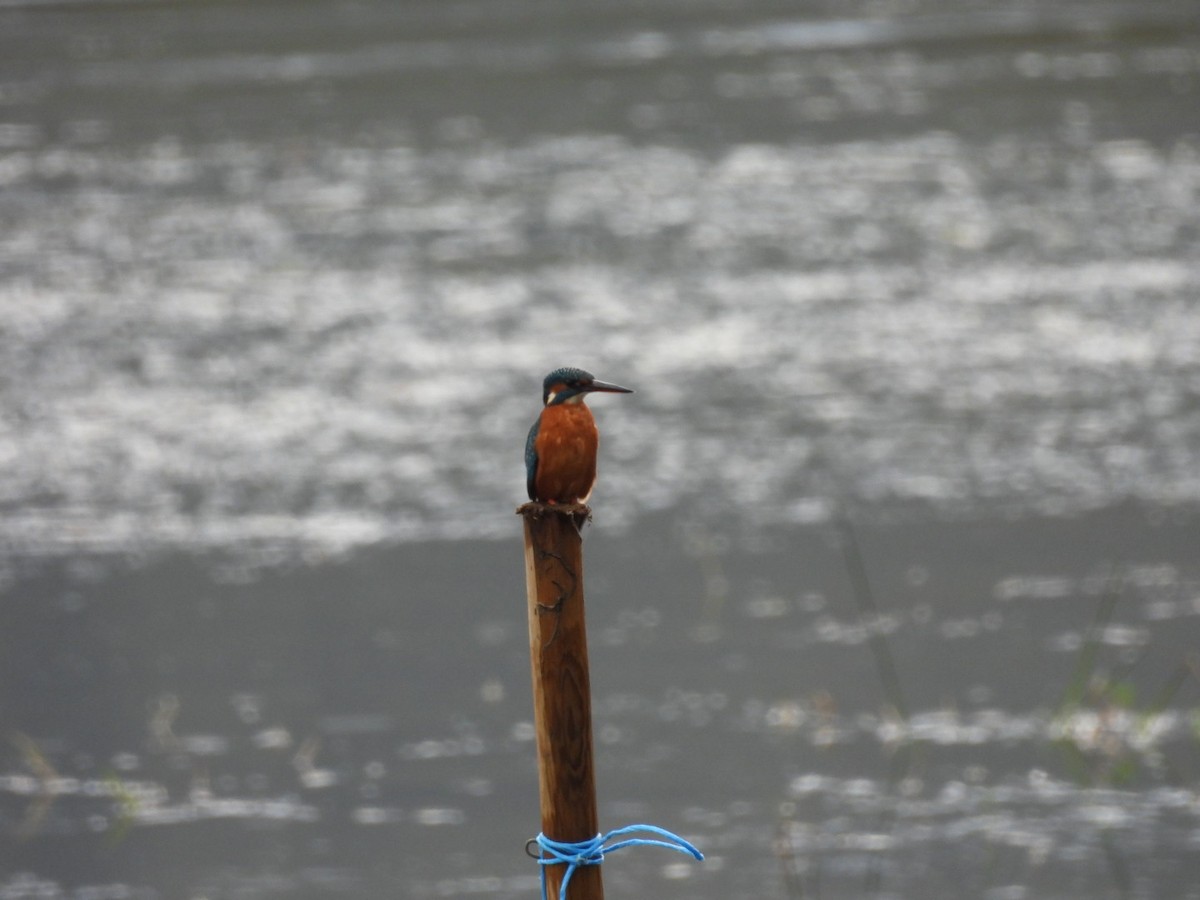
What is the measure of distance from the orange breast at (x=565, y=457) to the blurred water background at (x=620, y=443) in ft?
5.10

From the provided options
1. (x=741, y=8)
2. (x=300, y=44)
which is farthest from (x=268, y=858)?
(x=741, y=8)

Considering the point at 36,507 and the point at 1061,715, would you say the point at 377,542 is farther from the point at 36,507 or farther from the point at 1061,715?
the point at 1061,715

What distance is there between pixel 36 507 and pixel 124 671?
1.42m

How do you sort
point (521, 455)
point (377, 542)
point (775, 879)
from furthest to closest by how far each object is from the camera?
1. point (521, 455)
2. point (377, 542)
3. point (775, 879)

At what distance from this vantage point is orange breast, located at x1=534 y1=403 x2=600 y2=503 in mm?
2791

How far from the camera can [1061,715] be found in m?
4.65

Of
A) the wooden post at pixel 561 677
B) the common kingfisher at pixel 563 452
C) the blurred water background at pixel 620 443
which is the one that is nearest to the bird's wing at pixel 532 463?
the common kingfisher at pixel 563 452

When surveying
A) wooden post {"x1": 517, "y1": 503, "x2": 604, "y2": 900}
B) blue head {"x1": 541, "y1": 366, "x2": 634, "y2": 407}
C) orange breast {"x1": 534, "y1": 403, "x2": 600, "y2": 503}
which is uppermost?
blue head {"x1": 541, "y1": 366, "x2": 634, "y2": 407}

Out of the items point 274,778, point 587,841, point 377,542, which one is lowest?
point 587,841

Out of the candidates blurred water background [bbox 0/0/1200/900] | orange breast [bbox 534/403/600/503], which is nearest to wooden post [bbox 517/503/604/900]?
orange breast [bbox 534/403/600/503]

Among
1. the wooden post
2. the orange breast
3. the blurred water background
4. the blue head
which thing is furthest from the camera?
the blurred water background

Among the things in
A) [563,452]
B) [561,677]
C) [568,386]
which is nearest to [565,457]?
[563,452]

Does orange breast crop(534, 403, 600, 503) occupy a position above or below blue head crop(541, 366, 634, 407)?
below

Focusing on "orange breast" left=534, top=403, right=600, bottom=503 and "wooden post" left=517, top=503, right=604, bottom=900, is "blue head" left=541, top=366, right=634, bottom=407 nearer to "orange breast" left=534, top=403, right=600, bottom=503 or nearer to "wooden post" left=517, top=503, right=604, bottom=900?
"orange breast" left=534, top=403, right=600, bottom=503
